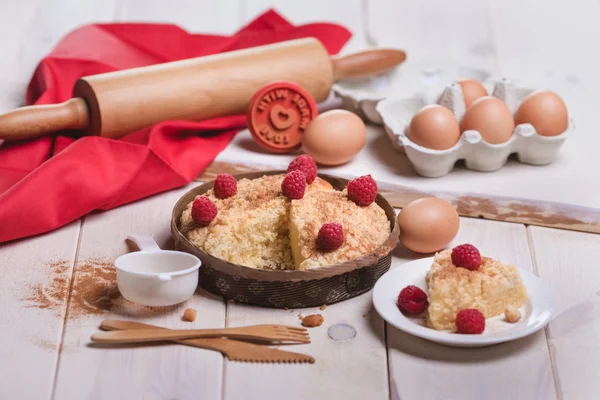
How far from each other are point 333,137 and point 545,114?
0.74 meters

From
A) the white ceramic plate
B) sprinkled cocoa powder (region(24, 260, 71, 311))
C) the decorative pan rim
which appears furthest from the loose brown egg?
sprinkled cocoa powder (region(24, 260, 71, 311))

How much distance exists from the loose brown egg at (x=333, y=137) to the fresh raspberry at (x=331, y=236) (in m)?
0.76

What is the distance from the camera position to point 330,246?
7.71ft

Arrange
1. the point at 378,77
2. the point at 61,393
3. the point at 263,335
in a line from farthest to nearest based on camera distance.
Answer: the point at 378,77 → the point at 263,335 → the point at 61,393

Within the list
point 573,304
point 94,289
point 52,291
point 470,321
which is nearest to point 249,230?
point 94,289

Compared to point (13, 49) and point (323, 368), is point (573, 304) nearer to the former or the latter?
point (323, 368)

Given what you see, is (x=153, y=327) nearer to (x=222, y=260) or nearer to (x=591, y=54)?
(x=222, y=260)

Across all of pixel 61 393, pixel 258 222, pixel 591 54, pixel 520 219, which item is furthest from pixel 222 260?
pixel 591 54

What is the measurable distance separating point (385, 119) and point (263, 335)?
1.27 meters

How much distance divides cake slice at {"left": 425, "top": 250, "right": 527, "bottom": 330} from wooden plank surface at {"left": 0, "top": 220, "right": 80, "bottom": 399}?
3.16 ft

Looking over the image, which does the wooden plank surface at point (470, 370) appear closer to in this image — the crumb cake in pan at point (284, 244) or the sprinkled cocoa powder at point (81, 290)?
the crumb cake in pan at point (284, 244)

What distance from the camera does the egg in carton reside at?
9.94ft

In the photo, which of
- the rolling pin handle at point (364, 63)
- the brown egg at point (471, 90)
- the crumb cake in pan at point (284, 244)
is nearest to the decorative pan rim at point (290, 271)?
the crumb cake in pan at point (284, 244)

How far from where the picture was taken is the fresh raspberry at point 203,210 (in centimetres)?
247
